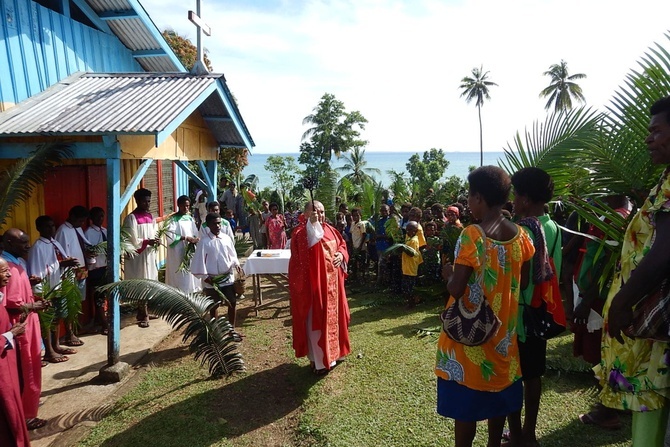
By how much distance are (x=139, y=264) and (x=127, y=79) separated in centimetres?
270

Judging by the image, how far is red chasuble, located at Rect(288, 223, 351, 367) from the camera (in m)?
5.15

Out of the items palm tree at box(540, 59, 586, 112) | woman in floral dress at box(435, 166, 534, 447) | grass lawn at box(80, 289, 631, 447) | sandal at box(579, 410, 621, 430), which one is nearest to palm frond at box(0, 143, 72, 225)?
grass lawn at box(80, 289, 631, 447)

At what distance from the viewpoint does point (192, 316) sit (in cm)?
501

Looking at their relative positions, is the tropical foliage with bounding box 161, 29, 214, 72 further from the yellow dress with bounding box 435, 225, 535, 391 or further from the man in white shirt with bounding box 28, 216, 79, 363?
the yellow dress with bounding box 435, 225, 535, 391

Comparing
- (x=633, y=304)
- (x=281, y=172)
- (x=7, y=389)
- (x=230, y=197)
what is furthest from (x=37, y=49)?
(x=281, y=172)

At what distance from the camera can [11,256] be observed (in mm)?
4375

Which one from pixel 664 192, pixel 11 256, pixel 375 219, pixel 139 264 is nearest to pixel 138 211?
pixel 139 264

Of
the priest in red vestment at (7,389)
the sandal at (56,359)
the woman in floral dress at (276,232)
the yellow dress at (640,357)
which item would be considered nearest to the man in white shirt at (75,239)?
the sandal at (56,359)

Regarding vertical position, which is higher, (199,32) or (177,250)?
(199,32)

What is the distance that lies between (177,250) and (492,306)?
19.3ft

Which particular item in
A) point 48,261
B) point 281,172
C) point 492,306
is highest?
point 281,172

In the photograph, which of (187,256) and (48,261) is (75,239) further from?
(187,256)

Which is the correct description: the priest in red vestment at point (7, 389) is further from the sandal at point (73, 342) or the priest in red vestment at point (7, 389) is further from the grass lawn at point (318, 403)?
the sandal at point (73, 342)

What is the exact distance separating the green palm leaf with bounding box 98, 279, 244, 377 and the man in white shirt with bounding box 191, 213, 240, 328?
1.26 m
